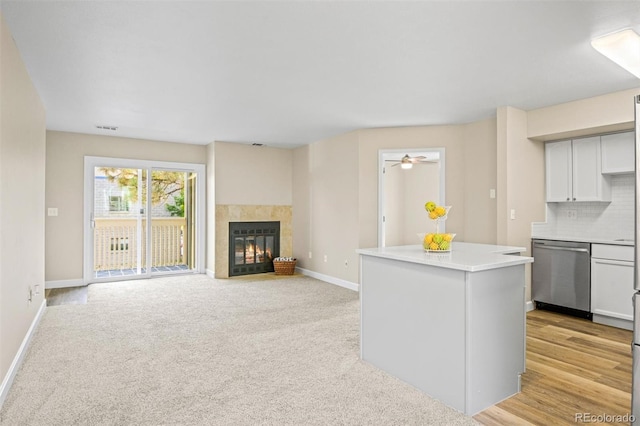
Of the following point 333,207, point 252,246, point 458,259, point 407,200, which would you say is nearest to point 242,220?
point 252,246

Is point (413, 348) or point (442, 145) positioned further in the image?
point (442, 145)

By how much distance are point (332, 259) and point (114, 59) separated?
13.7ft

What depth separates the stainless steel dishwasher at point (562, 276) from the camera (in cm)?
419

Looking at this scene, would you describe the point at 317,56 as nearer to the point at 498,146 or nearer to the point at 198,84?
the point at 198,84

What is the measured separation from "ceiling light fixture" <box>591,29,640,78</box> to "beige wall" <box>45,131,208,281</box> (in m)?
6.49

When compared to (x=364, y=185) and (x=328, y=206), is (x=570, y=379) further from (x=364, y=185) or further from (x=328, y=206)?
(x=328, y=206)

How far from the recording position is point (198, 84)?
3668 mm

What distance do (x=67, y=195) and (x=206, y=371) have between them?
457cm

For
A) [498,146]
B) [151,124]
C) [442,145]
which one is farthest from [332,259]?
[151,124]

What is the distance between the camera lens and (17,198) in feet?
9.42

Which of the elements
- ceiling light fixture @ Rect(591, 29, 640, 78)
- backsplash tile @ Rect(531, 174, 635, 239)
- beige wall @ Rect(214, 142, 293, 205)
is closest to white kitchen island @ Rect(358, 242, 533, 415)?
ceiling light fixture @ Rect(591, 29, 640, 78)

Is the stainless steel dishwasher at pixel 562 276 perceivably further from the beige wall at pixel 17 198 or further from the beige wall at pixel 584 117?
the beige wall at pixel 17 198

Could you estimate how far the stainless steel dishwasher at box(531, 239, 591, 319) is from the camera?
4.19 m

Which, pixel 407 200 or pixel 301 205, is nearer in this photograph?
pixel 301 205
